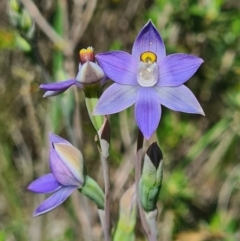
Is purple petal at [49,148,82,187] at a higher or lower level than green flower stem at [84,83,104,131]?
lower

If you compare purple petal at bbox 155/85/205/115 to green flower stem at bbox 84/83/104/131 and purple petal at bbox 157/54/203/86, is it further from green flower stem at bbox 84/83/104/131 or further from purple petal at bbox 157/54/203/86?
green flower stem at bbox 84/83/104/131

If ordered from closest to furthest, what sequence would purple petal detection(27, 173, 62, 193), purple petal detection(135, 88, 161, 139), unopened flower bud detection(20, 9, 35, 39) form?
purple petal detection(135, 88, 161, 139)
purple petal detection(27, 173, 62, 193)
unopened flower bud detection(20, 9, 35, 39)

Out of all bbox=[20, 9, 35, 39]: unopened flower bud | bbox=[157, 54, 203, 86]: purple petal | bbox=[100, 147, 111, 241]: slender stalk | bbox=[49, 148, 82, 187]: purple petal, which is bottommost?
bbox=[100, 147, 111, 241]: slender stalk

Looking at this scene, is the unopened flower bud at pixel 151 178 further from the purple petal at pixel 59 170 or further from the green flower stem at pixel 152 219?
the purple petal at pixel 59 170

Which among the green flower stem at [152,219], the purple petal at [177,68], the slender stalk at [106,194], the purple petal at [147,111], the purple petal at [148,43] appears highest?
the purple petal at [148,43]

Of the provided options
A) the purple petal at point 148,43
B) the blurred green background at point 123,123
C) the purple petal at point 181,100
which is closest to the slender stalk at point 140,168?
the purple petal at point 181,100

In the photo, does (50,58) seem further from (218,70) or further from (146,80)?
(146,80)

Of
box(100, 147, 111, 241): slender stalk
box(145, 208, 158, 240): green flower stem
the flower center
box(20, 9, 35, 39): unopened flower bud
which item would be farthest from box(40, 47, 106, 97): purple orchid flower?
box(20, 9, 35, 39): unopened flower bud

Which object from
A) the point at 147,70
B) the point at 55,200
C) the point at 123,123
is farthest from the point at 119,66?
the point at 123,123
